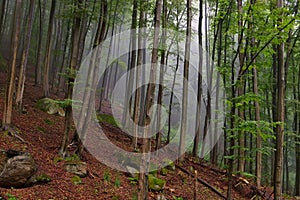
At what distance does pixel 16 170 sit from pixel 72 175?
5.94 ft

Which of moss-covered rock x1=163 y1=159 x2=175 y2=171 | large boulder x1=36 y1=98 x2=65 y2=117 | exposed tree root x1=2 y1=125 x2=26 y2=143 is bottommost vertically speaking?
moss-covered rock x1=163 y1=159 x2=175 y2=171

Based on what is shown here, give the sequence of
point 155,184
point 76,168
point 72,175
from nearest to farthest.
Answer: point 72,175 < point 76,168 < point 155,184

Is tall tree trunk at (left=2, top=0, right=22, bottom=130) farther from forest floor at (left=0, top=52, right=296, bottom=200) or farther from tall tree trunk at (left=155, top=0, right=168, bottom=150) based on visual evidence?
tall tree trunk at (left=155, top=0, right=168, bottom=150)

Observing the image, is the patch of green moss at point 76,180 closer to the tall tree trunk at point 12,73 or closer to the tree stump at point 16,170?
the tree stump at point 16,170

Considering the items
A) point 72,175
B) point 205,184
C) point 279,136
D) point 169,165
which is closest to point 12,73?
point 72,175

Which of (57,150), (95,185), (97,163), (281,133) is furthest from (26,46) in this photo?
(281,133)

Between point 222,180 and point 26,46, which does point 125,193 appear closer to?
point 222,180

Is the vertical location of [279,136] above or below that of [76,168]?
above

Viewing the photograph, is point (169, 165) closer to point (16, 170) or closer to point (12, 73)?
point (16, 170)

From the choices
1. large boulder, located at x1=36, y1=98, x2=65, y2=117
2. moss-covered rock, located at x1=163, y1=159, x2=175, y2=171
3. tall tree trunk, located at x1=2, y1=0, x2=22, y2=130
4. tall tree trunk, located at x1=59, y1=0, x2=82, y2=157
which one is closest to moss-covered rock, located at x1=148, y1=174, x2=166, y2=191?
moss-covered rock, located at x1=163, y1=159, x2=175, y2=171

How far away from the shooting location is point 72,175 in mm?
7426

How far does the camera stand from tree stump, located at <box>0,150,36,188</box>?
19.0ft

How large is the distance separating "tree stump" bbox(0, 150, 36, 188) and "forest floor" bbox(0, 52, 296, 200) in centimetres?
16

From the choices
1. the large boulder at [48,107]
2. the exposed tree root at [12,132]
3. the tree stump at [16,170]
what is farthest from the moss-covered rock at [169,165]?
the large boulder at [48,107]
